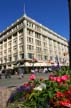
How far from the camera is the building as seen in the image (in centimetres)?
7594

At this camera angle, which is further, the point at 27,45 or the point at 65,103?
the point at 27,45

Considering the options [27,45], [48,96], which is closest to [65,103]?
[48,96]

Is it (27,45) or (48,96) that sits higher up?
→ (27,45)

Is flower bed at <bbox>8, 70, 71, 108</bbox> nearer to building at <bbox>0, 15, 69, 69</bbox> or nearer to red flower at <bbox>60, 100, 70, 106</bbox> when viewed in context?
red flower at <bbox>60, 100, 70, 106</bbox>

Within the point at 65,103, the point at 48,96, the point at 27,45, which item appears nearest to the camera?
the point at 65,103

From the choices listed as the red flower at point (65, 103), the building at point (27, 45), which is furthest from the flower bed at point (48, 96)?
the building at point (27, 45)

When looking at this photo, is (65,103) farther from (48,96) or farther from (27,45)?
(27,45)

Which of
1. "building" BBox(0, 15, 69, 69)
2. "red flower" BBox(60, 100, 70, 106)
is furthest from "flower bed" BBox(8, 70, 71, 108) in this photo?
"building" BBox(0, 15, 69, 69)

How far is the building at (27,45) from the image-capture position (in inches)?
2990

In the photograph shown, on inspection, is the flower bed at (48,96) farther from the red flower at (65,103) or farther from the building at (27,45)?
the building at (27,45)

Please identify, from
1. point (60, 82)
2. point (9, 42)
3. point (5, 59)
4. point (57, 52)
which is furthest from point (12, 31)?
point (60, 82)

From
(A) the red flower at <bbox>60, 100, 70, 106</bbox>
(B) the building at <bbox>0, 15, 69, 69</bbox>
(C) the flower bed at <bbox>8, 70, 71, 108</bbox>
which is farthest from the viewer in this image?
(B) the building at <bbox>0, 15, 69, 69</bbox>

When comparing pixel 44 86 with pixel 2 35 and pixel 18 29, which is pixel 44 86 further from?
pixel 2 35

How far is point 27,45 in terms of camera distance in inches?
2990
